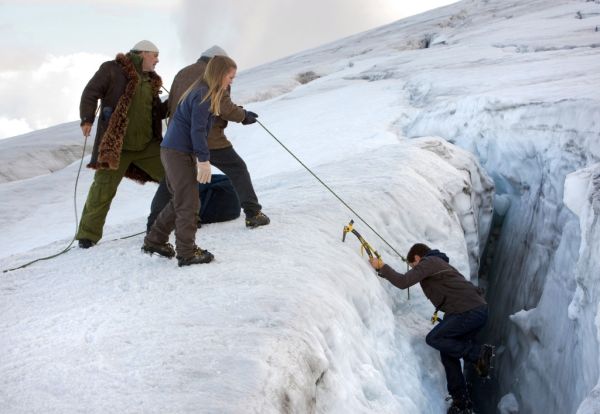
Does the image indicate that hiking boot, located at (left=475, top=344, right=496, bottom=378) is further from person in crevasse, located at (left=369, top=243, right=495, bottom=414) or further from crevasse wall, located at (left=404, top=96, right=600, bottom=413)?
crevasse wall, located at (left=404, top=96, right=600, bottom=413)

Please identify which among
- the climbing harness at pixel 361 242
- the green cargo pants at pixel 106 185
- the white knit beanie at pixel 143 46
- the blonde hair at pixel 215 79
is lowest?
the climbing harness at pixel 361 242

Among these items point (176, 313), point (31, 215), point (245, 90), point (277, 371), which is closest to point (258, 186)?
point (176, 313)

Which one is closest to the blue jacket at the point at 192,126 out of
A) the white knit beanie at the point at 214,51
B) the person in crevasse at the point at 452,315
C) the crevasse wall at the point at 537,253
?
the white knit beanie at the point at 214,51

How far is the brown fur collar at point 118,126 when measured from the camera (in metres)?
4.91

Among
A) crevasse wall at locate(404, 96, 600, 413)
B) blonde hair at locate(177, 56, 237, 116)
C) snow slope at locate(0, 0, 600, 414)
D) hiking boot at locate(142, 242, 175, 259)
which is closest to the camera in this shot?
snow slope at locate(0, 0, 600, 414)

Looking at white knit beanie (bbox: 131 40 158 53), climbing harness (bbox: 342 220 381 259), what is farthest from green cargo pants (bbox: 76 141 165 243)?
climbing harness (bbox: 342 220 381 259)

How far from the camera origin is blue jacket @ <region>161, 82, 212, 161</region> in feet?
13.2

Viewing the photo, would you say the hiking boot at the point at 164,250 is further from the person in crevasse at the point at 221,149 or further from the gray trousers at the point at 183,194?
the person in crevasse at the point at 221,149

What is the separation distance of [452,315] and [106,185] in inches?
122

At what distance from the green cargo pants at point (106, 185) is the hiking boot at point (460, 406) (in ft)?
10.1

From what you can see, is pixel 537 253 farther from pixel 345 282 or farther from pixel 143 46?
pixel 143 46

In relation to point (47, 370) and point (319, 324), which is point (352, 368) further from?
point (47, 370)

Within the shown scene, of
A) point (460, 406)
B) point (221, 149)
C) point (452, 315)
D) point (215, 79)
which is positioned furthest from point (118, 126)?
point (460, 406)

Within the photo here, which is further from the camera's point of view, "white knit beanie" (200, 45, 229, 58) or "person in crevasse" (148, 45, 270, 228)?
"person in crevasse" (148, 45, 270, 228)
